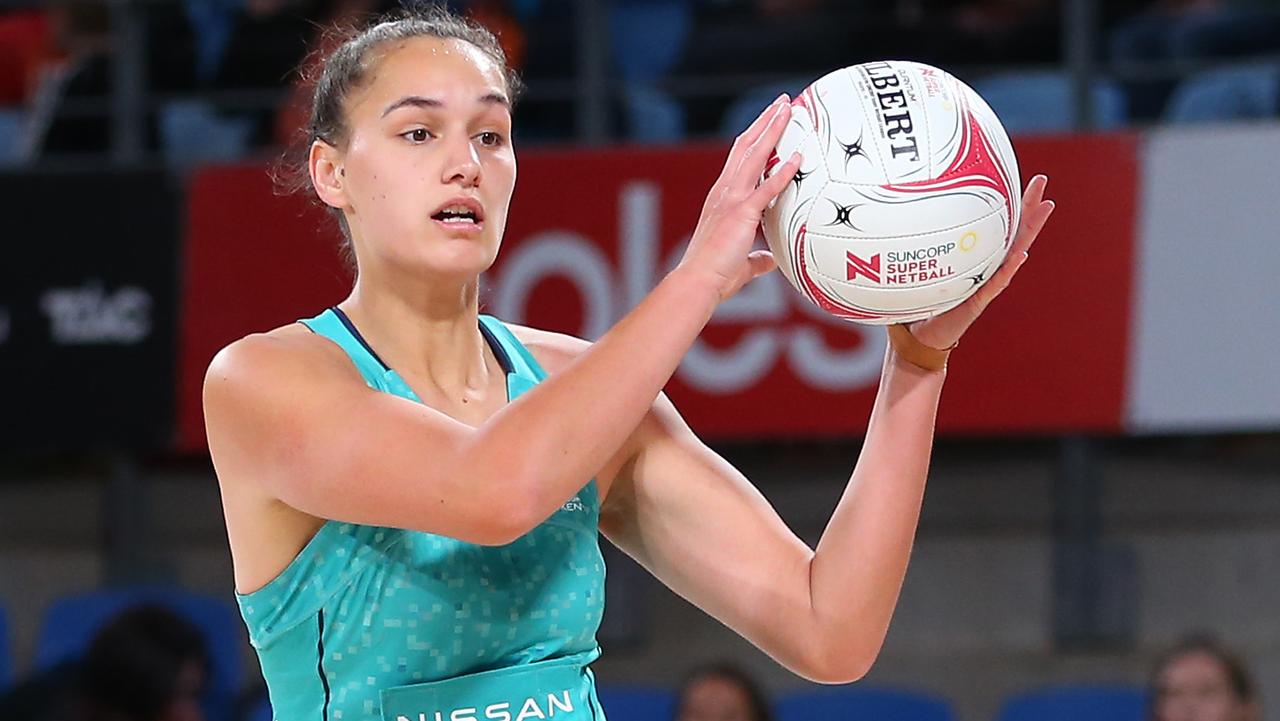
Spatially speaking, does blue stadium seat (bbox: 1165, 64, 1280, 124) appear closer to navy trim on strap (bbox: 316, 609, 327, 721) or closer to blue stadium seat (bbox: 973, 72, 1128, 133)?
blue stadium seat (bbox: 973, 72, 1128, 133)

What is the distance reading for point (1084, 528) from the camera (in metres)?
5.05

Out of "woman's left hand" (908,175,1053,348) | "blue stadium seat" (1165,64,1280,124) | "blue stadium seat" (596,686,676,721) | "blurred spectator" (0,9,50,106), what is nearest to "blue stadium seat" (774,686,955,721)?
"blue stadium seat" (596,686,676,721)

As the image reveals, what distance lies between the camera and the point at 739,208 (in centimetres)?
184

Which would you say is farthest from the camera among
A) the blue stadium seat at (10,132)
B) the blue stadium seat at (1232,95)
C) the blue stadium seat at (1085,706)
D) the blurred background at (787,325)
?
the blue stadium seat at (10,132)

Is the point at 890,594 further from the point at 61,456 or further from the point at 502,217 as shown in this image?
the point at 61,456

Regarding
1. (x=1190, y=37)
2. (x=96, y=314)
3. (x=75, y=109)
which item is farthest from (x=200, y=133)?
(x=1190, y=37)

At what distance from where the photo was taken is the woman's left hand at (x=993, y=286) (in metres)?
2.04

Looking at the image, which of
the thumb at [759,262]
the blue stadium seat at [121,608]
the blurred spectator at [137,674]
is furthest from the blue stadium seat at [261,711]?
the thumb at [759,262]

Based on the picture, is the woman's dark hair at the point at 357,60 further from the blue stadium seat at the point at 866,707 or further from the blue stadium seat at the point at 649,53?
the blue stadium seat at the point at 649,53

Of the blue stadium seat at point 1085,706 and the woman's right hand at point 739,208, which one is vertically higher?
the woman's right hand at point 739,208

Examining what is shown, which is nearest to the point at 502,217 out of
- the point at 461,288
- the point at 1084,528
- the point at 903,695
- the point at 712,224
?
the point at 461,288

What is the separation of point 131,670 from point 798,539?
2.52 metres

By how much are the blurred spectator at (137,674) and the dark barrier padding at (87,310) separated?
0.96 meters

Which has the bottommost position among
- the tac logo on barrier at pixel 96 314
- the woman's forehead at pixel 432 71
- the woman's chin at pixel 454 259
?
the tac logo on barrier at pixel 96 314
